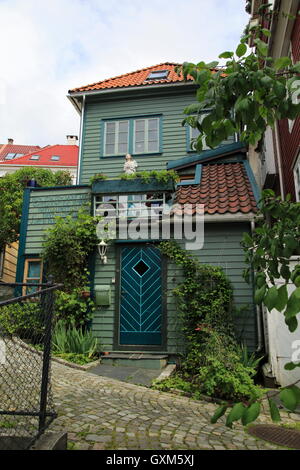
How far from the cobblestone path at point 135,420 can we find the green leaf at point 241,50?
333cm

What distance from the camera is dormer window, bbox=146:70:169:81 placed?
42.1 feet

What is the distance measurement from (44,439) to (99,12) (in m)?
5.24

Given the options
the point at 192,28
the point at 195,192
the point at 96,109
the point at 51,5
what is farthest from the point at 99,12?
the point at 96,109

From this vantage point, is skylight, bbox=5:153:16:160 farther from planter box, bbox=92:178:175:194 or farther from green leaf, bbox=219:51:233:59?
green leaf, bbox=219:51:233:59

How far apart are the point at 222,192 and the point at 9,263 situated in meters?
12.2

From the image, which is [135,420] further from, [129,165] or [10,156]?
[10,156]

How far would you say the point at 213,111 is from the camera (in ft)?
5.30

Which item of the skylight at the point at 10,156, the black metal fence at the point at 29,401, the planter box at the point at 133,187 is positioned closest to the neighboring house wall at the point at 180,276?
the planter box at the point at 133,187

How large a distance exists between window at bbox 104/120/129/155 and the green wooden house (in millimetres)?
36

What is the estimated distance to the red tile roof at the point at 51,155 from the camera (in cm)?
3180

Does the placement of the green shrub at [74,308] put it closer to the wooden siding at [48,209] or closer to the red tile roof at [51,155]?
the wooden siding at [48,209]

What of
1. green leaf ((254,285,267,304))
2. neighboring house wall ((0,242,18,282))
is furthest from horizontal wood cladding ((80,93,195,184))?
green leaf ((254,285,267,304))

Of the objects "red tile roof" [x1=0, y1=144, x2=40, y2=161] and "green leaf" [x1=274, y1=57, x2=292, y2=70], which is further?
"red tile roof" [x1=0, y1=144, x2=40, y2=161]

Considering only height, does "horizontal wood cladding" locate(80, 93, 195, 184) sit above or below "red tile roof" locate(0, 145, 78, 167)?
below
